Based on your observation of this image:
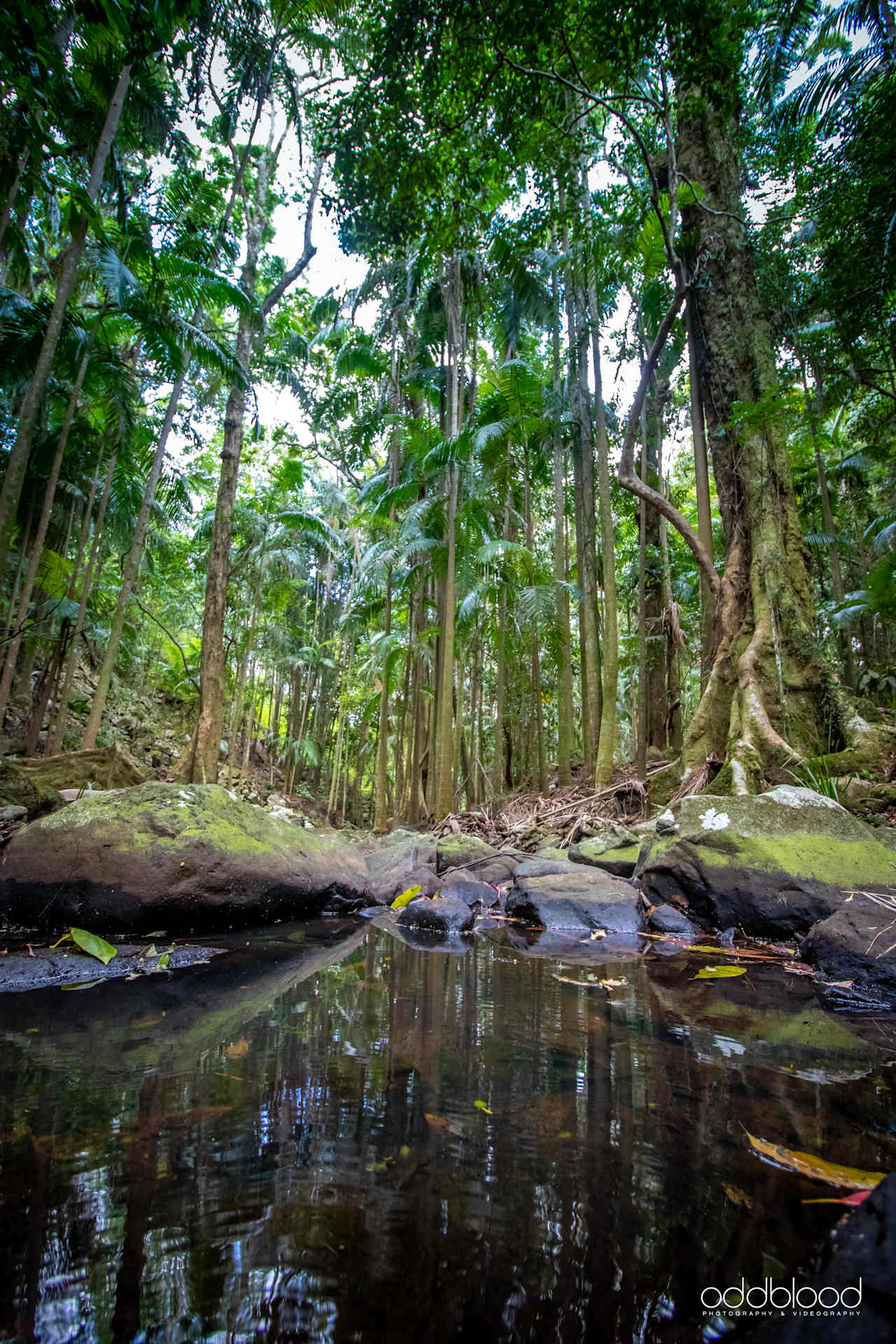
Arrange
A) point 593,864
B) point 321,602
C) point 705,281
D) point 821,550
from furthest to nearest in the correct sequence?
1. point 321,602
2. point 821,550
3. point 705,281
4. point 593,864

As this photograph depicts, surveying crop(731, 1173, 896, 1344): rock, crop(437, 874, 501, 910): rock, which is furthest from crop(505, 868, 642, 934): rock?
crop(731, 1173, 896, 1344): rock

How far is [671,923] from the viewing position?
4.77 meters

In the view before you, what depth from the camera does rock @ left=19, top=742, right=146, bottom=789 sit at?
24.7 ft

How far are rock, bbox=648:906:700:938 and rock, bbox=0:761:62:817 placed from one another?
5295 millimetres

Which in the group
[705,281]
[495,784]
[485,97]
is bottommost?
[495,784]

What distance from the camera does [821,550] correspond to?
55.4 feet

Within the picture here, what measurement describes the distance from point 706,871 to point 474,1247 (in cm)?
411

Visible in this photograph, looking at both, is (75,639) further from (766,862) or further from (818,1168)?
(818,1168)

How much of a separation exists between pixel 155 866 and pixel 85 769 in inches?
176

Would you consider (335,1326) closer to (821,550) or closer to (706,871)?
(706,871)

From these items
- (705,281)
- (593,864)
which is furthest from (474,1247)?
(705,281)

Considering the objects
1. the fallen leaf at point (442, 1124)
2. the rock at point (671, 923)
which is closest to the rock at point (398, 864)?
the rock at point (671, 923)

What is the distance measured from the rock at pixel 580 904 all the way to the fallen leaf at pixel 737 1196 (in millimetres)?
3723

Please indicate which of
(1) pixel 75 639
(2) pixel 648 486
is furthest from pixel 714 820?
(1) pixel 75 639
